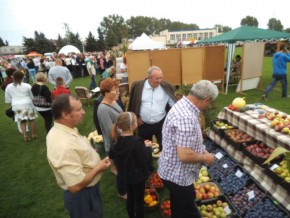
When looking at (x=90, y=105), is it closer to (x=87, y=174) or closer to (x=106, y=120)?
(x=106, y=120)

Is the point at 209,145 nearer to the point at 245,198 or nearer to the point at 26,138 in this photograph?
the point at 245,198

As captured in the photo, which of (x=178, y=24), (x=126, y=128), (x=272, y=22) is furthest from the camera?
(x=178, y=24)

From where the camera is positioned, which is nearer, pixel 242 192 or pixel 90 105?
pixel 242 192

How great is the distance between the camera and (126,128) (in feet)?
7.73

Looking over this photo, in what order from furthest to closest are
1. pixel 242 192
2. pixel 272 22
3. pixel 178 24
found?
pixel 178 24 → pixel 272 22 → pixel 242 192

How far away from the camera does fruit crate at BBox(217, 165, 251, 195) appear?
3166 millimetres

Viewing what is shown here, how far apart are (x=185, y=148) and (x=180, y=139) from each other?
9cm

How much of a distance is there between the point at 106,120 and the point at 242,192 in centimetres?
204

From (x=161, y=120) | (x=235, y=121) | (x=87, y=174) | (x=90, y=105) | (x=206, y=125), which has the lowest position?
(x=90, y=105)

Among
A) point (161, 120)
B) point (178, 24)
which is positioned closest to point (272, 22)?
point (178, 24)

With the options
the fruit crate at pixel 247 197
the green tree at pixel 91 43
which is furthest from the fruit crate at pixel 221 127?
the green tree at pixel 91 43

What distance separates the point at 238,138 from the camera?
12.4 ft

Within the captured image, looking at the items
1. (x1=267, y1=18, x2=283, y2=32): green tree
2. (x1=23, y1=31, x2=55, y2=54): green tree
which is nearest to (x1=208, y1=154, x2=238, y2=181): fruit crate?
(x1=23, y1=31, x2=55, y2=54): green tree

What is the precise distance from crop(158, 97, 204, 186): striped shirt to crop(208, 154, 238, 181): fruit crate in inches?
56.1
